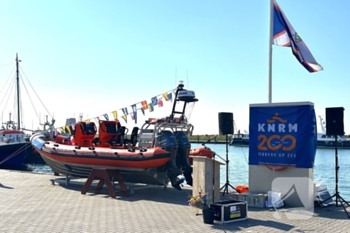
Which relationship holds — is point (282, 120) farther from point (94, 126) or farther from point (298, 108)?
point (94, 126)

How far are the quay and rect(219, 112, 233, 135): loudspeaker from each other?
1.90 m

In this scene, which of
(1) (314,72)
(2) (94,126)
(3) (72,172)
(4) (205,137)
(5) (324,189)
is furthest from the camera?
(4) (205,137)

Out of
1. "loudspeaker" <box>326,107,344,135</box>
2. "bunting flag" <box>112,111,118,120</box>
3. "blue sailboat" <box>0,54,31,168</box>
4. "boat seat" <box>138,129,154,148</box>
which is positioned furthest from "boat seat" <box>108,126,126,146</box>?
"blue sailboat" <box>0,54,31,168</box>

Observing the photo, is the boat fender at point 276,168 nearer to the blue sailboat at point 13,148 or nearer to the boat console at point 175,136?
the boat console at point 175,136

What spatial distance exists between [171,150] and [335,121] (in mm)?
4443

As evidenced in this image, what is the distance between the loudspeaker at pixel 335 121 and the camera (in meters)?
9.65

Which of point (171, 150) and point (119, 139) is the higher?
point (119, 139)

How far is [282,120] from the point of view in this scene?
33.4 ft

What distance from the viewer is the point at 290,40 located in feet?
38.2

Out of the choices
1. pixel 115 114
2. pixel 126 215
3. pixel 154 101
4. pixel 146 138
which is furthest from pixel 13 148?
pixel 126 215

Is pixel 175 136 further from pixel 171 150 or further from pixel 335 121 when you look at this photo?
pixel 335 121

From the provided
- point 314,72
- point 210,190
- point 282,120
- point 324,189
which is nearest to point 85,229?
point 210,190

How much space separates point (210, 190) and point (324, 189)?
3.48m

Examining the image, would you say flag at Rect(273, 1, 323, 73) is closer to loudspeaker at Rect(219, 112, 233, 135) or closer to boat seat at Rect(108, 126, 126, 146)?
loudspeaker at Rect(219, 112, 233, 135)
